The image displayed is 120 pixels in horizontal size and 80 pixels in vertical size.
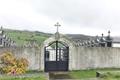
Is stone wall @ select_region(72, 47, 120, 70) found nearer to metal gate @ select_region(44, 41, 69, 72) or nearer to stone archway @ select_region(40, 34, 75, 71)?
stone archway @ select_region(40, 34, 75, 71)

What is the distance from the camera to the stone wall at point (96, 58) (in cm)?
2734

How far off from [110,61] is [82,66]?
8.27 feet

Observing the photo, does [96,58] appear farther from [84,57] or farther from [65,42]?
[65,42]

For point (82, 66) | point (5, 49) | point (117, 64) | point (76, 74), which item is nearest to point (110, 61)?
point (117, 64)

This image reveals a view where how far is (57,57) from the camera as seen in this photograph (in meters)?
27.2

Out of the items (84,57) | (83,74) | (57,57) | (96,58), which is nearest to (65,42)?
(57,57)

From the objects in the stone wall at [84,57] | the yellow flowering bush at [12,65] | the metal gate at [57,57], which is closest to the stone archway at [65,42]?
the stone wall at [84,57]

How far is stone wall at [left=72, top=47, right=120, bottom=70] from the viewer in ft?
89.7

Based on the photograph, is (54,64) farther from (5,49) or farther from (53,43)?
(5,49)

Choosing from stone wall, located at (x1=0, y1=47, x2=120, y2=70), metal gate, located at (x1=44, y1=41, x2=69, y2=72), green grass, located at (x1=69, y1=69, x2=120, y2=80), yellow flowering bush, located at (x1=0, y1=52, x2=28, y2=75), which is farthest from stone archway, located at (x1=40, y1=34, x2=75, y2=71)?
yellow flowering bush, located at (x1=0, y1=52, x2=28, y2=75)

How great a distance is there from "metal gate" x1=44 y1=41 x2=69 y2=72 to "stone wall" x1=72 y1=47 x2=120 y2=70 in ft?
2.61

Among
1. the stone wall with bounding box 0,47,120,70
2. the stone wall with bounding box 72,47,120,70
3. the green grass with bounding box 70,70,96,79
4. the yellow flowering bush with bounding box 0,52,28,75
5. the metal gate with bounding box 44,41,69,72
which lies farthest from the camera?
the stone wall with bounding box 72,47,120,70

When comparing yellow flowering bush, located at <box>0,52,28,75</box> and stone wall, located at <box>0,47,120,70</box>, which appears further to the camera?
stone wall, located at <box>0,47,120,70</box>

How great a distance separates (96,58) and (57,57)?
3.23 meters
